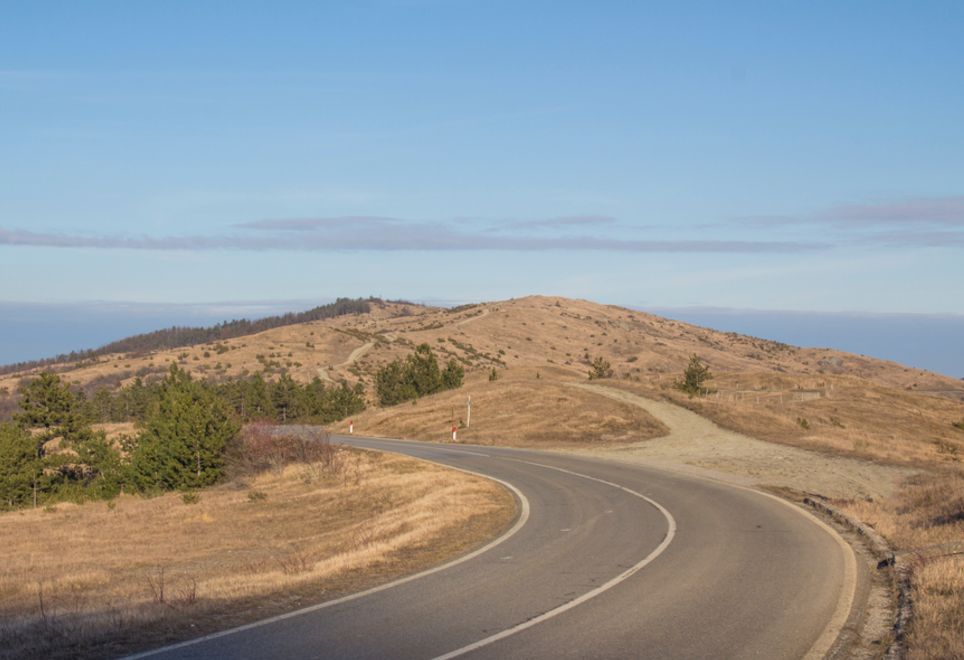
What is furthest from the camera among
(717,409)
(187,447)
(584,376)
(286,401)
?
(584,376)

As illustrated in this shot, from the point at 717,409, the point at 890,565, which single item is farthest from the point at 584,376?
the point at 890,565

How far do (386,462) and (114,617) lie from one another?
22.6 m

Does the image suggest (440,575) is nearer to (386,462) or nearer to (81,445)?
(386,462)

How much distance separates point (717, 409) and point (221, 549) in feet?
98.4

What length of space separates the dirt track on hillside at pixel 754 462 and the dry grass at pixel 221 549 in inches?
338

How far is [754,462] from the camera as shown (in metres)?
25.9

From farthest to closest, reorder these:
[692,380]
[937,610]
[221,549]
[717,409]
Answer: [692,380]
[717,409]
[221,549]
[937,610]

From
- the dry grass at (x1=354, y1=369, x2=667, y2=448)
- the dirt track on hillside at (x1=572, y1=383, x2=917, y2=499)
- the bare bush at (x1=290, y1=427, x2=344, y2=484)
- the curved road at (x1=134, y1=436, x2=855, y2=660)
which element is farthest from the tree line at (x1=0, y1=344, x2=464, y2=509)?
the curved road at (x1=134, y1=436, x2=855, y2=660)

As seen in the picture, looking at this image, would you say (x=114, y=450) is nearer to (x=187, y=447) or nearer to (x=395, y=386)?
(x=187, y=447)

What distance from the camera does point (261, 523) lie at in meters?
22.4

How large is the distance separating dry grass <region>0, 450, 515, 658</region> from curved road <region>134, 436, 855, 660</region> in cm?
86

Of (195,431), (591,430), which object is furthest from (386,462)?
(591,430)

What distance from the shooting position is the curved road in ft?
23.0

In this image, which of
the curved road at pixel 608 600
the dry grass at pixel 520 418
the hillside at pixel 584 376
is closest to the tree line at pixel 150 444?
the hillside at pixel 584 376
